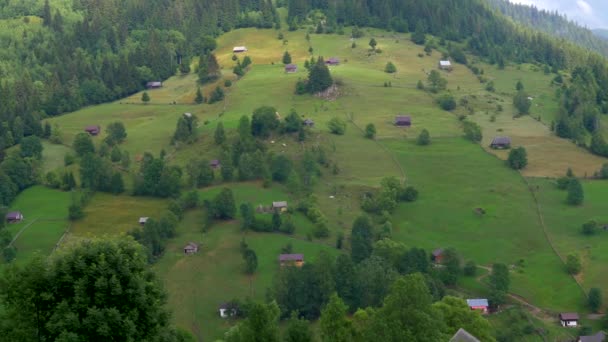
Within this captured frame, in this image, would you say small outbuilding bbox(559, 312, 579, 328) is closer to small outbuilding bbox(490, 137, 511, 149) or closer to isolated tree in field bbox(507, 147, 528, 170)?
isolated tree in field bbox(507, 147, 528, 170)

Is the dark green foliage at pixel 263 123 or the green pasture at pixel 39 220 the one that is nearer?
the green pasture at pixel 39 220

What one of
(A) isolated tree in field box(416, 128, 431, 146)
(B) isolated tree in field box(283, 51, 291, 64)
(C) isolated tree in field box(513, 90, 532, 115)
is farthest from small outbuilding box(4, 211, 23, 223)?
(C) isolated tree in field box(513, 90, 532, 115)

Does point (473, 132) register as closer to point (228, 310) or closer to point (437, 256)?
point (437, 256)

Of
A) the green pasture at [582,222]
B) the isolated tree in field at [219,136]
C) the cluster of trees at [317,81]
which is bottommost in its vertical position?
the green pasture at [582,222]

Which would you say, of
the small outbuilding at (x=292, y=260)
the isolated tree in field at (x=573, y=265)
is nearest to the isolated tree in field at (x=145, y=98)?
the small outbuilding at (x=292, y=260)

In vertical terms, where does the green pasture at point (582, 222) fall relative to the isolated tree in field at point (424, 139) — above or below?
below

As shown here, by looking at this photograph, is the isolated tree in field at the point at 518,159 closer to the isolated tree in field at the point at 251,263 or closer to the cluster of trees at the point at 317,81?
the cluster of trees at the point at 317,81
